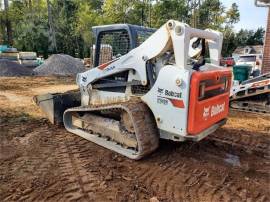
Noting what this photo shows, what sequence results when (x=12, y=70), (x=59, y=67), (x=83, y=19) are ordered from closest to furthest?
1. (x=12, y=70)
2. (x=59, y=67)
3. (x=83, y=19)

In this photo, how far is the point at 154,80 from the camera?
4.35 metres

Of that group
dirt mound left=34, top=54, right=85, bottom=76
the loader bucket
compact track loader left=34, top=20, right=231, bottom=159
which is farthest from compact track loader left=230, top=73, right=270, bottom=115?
dirt mound left=34, top=54, right=85, bottom=76

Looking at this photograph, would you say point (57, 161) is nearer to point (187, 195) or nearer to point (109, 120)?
point (109, 120)

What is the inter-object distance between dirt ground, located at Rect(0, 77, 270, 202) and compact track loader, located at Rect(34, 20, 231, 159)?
345mm

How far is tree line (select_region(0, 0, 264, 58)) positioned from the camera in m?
31.0

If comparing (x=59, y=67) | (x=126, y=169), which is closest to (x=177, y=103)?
(x=126, y=169)

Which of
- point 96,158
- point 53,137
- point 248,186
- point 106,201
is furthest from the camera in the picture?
point 53,137

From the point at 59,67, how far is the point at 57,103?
12911 mm

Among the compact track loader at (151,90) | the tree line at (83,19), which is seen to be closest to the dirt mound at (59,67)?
the tree line at (83,19)

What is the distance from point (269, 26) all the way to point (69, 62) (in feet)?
39.9

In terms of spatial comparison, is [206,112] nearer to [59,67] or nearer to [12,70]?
[12,70]

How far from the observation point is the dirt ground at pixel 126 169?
3.53 meters

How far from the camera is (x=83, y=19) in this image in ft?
119

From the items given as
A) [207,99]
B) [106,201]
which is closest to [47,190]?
[106,201]
